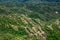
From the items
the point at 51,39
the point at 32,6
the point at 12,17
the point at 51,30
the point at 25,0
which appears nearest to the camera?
the point at 51,39

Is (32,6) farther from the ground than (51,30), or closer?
closer

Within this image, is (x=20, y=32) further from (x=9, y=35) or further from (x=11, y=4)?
(x=11, y=4)

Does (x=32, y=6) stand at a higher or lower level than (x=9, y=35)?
lower

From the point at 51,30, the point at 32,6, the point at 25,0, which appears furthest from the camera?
the point at 25,0

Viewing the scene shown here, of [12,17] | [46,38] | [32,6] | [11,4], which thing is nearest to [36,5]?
[32,6]

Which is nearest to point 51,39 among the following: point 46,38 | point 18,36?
point 46,38

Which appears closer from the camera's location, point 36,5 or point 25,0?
point 36,5

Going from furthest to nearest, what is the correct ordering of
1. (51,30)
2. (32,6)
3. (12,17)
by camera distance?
1. (32,6)
2. (12,17)
3. (51,30)

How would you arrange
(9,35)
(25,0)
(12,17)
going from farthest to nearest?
(25,0), (12,17), (9,35)

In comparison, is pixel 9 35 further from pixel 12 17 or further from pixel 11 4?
pixel 11 4
